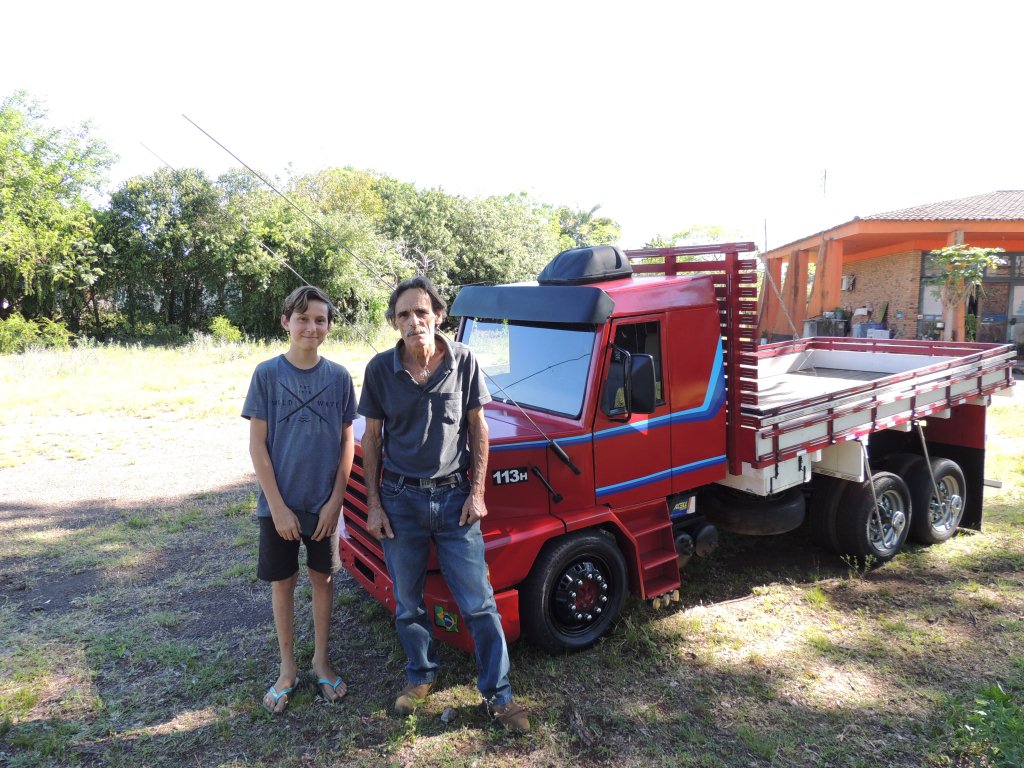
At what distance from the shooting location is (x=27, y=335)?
20297mm

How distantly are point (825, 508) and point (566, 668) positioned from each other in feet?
8.51

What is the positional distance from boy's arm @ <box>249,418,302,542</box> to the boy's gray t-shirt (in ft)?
0.12

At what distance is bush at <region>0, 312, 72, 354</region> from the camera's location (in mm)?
19656

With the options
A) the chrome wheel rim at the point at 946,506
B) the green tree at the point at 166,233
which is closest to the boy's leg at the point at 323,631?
the chrome wheel rim at the point at 946,506

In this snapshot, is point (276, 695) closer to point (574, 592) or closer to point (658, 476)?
point (574, 592)

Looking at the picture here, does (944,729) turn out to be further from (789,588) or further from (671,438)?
(671,438)

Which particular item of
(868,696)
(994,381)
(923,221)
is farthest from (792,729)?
(923,221)

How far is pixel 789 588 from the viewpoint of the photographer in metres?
4.81

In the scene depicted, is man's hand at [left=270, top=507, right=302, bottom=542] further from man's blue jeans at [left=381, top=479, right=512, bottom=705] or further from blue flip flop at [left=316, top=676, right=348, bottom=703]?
blue flip flop at [left=316, top=676, right=348, bottom=703]

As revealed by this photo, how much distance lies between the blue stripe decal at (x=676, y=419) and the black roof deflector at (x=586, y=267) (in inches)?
31.5

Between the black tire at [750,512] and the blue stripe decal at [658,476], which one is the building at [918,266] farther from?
the blue stripe decal at [658,476]

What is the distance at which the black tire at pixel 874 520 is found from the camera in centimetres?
495

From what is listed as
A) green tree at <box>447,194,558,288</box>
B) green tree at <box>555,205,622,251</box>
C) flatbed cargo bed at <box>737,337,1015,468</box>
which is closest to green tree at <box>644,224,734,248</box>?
green tree at <box>555,205,622,251</box>

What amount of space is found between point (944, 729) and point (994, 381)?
375 centimetres
